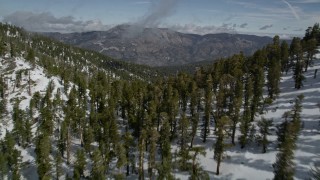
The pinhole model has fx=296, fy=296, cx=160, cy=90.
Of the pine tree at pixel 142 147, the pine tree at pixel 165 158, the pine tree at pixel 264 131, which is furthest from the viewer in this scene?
the pine tree at pixel 264 131

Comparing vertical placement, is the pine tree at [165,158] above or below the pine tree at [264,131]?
below

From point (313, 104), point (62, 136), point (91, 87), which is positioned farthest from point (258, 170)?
point (91, 87)

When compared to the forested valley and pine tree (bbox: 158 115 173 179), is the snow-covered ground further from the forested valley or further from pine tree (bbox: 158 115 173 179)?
pine tree (bbox: 158 115 173 179)

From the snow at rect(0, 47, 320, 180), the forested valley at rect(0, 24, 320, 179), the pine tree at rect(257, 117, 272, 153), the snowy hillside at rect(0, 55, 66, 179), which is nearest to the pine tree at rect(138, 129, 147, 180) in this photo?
the forested valley at rect(0, 24, 320, 179)

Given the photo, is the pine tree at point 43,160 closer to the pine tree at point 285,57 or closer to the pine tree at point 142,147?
the pine tree at point 142,147

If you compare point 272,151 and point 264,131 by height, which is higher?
point 264,131

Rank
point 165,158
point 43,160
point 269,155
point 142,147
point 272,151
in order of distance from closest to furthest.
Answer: point 165,158 → point 142,147 → point 269,155 → point 43,160 → point 272,151

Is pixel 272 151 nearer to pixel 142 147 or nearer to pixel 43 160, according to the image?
pixel 142 147

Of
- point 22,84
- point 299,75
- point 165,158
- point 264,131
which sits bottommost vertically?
point 165,158

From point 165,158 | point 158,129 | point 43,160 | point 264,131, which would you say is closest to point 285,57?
point 264,131

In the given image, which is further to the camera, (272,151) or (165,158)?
(272,151)

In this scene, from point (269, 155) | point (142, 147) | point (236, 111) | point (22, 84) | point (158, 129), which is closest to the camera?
point (142, 147)

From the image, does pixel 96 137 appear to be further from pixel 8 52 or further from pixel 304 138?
pixel 8 52

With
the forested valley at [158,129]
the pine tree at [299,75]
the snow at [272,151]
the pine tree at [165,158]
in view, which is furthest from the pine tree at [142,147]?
the pine tree at [299,75]
